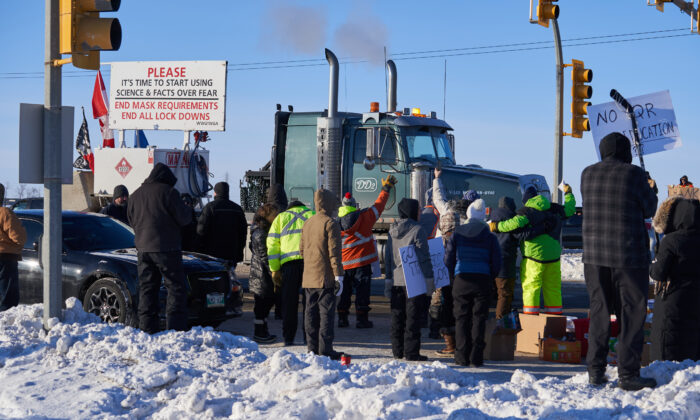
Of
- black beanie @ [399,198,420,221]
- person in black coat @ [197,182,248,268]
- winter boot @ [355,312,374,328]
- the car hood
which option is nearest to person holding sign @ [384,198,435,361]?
black beanie @ [399,198,420,221]

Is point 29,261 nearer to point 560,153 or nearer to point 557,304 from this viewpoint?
point 557,304

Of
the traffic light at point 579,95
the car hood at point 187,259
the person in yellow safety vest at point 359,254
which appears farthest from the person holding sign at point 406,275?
the traffic light at point 579,95

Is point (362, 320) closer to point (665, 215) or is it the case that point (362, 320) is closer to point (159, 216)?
point (159, 216)

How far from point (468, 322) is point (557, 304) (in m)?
1.73

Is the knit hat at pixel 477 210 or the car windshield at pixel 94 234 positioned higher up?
the knit hat at pixel 477 210

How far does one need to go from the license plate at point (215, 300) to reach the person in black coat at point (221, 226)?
1.62 metres

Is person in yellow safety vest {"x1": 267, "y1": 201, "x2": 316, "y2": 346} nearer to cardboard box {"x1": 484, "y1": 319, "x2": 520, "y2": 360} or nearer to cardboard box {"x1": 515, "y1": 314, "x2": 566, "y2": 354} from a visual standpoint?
cardboard box {"x1": 484, "y1": 319, "x2": 520, "y2": 360}

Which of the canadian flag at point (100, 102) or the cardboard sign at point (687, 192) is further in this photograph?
the canadian flag at point (100, 102)

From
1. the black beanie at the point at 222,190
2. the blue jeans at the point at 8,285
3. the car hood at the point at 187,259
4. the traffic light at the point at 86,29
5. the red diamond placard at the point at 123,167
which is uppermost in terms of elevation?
the traffic light at the point at 86,29

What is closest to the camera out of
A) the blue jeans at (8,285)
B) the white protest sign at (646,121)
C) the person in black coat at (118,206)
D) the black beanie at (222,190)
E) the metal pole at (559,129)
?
the blue jeans at (8,285)

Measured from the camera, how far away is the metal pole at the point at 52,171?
8.66 metres

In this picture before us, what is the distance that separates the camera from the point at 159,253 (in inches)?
364

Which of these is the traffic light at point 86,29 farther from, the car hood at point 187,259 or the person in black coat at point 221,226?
the person in black coat at point 221,226

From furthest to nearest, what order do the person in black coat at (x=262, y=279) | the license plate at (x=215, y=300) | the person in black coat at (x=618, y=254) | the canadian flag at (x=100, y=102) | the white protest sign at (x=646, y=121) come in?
the canadian flag at (x=100, y=102), the white protest sign at (x=646, y=121), the license plate at (x=215, y=300), the person in black coat at (x=262, y=279), the person in black coat at (x=618, y=254)
